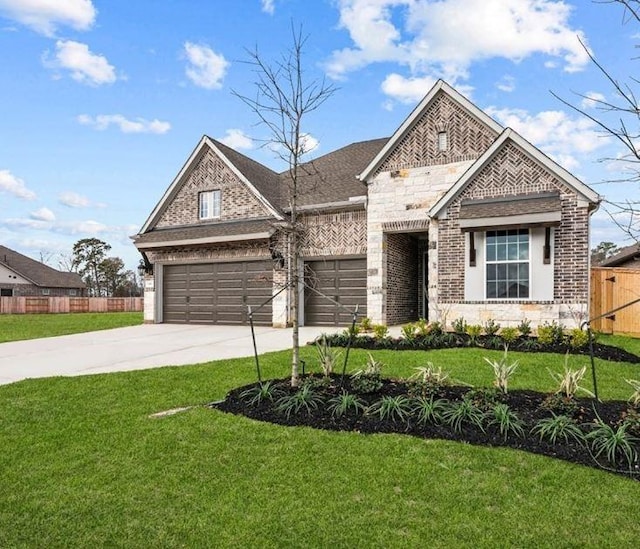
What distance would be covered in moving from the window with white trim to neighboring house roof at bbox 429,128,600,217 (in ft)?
4.77

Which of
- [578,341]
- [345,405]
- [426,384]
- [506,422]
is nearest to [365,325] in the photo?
[578,341]

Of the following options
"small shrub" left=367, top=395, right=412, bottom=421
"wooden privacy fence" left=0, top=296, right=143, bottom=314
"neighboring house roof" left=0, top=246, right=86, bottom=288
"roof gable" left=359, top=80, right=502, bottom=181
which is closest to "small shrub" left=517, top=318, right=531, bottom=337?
"roof gable" left=359, top=80, right=502, bottom=181

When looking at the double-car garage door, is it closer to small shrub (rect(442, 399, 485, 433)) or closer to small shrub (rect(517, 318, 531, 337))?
small shrub (rect(517, 318, 531, 337))

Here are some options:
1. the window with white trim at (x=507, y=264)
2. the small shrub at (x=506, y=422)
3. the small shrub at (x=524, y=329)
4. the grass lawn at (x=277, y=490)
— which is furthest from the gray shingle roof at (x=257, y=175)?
the small shrub at (x=506, y=422)

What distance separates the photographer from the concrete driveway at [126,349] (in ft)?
27.7

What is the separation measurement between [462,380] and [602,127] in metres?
4.12

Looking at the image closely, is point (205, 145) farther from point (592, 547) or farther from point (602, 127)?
point (592, 547)

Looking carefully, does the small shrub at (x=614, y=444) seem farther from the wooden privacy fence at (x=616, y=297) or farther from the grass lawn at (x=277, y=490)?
the wooden privacy fence at (x=616, y=297)

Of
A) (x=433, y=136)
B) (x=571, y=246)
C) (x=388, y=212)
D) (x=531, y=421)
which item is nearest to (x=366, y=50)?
(x=433, y=136)

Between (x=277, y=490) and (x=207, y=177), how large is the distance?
15.3 metres

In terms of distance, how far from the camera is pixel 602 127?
320 centimetres

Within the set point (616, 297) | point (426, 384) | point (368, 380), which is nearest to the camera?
point (426, 384)

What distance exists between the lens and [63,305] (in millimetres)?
35094

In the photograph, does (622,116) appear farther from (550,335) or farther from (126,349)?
(126,349)
